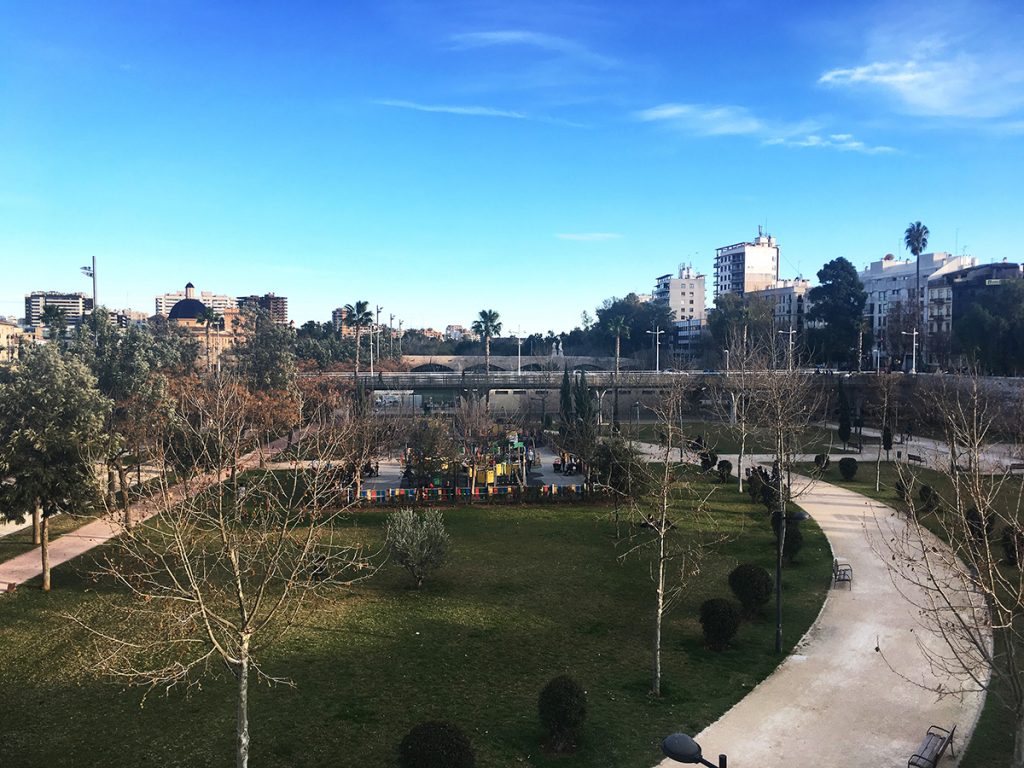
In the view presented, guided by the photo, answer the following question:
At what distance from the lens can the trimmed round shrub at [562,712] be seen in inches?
455

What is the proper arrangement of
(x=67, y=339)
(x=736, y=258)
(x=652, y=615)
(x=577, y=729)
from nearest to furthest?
(x=577, y=729), (x=652, y=615), (x=67, y=339), (x=736, y=258)

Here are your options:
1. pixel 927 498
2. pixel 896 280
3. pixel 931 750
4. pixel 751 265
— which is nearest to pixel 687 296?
pixel 751 265

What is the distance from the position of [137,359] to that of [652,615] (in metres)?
36.2

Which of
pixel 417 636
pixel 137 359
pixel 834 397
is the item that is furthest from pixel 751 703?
pixel 834 397

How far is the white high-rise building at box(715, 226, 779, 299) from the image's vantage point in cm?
13188

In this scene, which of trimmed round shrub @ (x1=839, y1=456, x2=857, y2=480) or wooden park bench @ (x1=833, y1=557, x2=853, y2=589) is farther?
trimmed round shrub @ (x1=839, y1=456, x2=857, y2=480)

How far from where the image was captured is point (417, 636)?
16.5 metres

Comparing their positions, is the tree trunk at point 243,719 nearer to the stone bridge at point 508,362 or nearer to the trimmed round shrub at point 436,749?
the trimmed round shrub at point 436,749

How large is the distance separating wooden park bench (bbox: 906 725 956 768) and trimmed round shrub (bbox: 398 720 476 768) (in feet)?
22.4

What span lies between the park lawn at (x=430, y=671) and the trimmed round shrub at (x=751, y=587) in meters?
0.49

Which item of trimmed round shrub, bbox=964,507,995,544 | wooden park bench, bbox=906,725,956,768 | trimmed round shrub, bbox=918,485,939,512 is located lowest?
wooden park bench, bbox=906,725,956,768

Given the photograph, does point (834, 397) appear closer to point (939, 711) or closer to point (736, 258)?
point (939, 711)

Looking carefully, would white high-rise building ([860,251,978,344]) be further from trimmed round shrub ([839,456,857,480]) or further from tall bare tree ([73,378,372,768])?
tall bare tree ([73,378,372,768])

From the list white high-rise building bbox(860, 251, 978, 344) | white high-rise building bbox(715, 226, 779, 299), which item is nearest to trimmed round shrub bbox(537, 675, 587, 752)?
white high-rise building bbox(860, 251, 978, 344)
